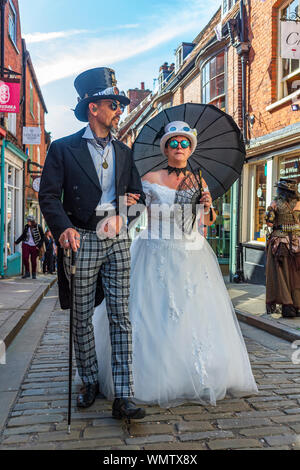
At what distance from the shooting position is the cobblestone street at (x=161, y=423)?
7.89ft

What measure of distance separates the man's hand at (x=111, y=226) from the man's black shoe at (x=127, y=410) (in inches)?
39.5

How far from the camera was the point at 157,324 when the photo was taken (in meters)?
3.02

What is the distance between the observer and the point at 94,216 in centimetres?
277

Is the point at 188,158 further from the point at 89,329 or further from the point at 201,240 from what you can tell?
the point at 89,329

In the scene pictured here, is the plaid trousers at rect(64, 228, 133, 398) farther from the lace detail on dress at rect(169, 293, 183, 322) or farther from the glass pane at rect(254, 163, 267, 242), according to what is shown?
the glass pane at rect(254, 163, 267, 242)

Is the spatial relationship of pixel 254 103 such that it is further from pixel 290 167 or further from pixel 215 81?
pixel 215 81

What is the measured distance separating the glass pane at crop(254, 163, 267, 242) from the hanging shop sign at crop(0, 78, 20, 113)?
5.85 metres

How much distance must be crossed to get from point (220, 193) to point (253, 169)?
24.2 ft

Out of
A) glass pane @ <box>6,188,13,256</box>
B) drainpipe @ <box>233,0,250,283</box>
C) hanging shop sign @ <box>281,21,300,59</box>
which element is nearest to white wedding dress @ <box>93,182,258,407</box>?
hanging shop sign @ <box>281,21,300,59</box>

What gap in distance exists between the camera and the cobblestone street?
7.89 ft

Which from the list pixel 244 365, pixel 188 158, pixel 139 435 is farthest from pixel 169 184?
pixel 139 435

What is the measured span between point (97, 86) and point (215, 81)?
10674mm

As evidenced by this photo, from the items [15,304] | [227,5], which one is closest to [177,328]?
[15,304]

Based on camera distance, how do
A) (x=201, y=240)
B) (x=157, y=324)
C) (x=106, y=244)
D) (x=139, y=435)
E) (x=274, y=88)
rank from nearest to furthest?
(x=139, y=435)
(x=106, y=244)
(x=157, y=324)
(x=201, y=240)
(x=274, y=88)
